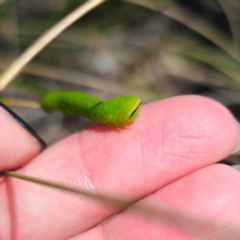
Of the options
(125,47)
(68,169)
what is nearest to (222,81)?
(125,47)

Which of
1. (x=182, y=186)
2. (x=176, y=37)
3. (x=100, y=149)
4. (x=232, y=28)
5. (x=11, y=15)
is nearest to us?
(x=182, y=186)

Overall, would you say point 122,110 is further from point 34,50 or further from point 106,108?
point 34,50

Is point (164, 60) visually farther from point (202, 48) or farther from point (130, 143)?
point (130, 143)

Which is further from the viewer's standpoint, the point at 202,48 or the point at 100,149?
the point at 202,48

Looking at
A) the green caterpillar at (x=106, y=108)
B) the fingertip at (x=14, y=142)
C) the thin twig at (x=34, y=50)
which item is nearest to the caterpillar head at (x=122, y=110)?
the green caterpillar at (x=106, y=108)

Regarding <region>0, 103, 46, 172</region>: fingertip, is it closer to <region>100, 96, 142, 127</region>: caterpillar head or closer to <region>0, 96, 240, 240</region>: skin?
<region>0, 96, 240, 240</region>: skin

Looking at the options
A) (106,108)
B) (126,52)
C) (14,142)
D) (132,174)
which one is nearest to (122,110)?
(106,108)
